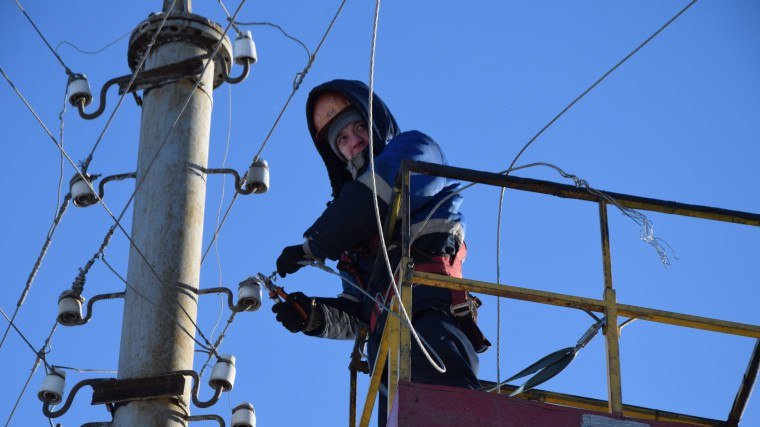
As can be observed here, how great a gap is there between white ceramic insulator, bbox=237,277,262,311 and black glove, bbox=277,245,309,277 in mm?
172

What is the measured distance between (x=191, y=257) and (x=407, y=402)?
7.37 ft

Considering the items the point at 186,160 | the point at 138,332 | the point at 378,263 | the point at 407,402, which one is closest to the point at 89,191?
the point at 186,160

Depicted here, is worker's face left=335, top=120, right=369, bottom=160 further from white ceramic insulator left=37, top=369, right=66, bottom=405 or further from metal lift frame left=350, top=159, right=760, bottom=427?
white ceramic insulator left=37, top=369, right=66, bottom=405

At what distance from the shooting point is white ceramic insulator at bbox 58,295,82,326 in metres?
8.01

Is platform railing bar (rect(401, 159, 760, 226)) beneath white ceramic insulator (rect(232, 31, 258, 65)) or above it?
beneath

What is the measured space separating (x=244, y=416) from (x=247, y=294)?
0.73 meters

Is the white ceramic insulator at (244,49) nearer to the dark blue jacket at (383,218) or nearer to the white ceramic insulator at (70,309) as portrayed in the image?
the dark blue jacket at (383,218)

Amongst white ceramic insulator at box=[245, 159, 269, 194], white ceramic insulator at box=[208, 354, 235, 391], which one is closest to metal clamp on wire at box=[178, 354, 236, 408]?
white ceramic insulator at box=[208, 354, 235, 391]

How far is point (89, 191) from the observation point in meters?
8.30

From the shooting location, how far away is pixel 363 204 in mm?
7664

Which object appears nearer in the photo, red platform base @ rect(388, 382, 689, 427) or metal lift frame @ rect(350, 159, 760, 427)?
red platform base @ rect(388, 382, 689, 427)

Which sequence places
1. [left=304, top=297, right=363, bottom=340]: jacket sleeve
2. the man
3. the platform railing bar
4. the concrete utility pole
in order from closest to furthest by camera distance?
1. the platform railing bar
2. the man
3. the concrete utility pole
4. [left=304, top=297, right=363, bottom=340]: jacket sleeve

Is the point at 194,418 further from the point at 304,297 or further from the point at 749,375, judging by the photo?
the point at 749,375

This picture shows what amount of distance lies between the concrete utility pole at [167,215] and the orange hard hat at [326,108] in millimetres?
640
